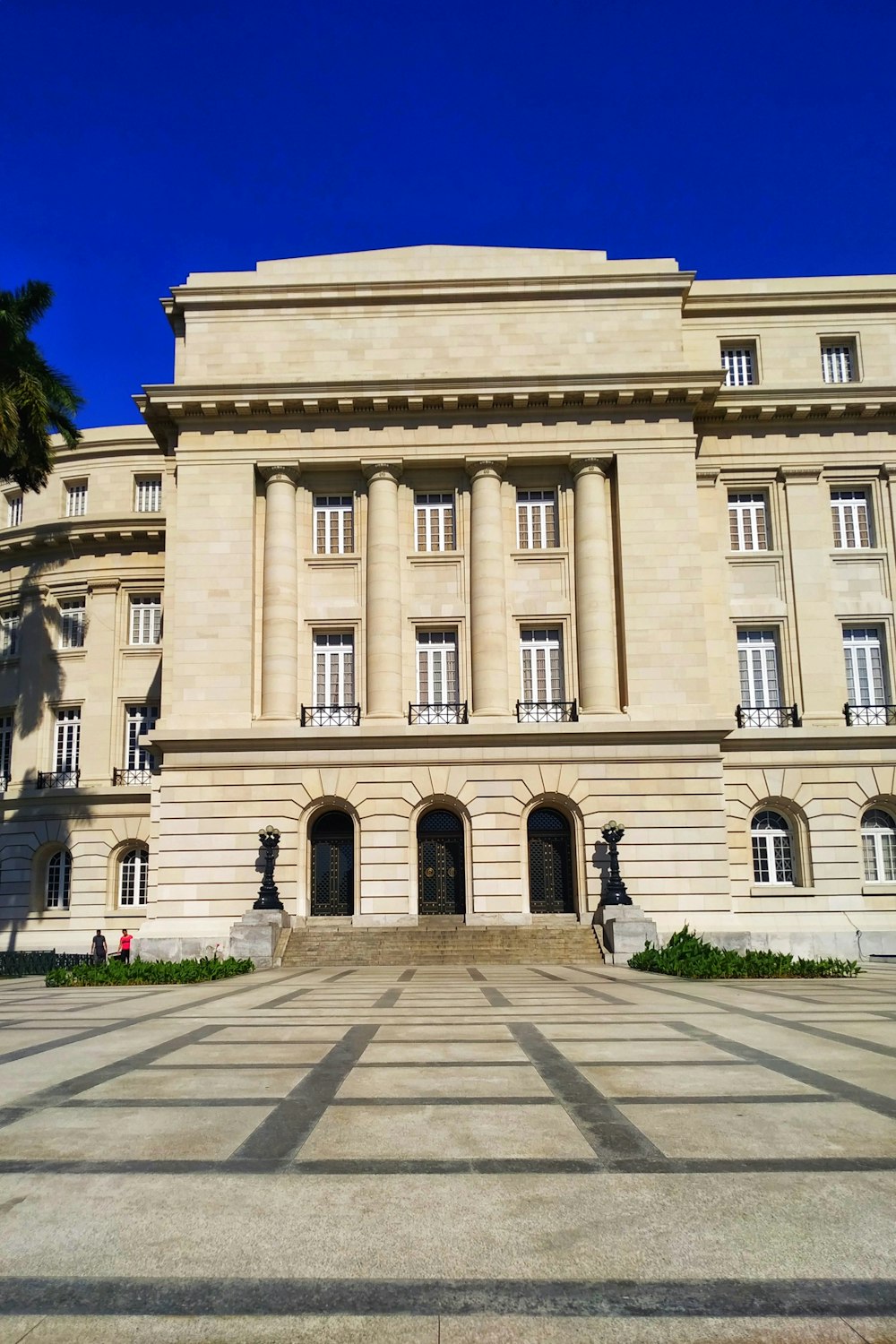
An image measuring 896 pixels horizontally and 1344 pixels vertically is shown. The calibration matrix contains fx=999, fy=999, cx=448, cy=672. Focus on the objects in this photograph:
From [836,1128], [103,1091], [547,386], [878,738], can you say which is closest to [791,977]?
[878,738]

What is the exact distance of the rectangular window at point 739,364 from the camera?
3359cm

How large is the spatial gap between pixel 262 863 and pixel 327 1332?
24009 mm

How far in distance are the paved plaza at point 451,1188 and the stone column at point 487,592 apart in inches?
735

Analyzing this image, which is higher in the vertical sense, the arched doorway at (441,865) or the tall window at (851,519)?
the tall window at (851,519)

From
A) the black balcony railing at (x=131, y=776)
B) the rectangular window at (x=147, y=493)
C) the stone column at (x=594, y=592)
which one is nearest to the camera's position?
the stone column at (x=594, y=592)

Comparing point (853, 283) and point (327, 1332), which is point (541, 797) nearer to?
point (853, 283)

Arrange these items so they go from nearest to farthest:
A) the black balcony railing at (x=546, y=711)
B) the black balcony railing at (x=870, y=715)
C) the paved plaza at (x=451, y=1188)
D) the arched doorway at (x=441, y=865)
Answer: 1. the paved plaza at (x=451, y=1188)
2. the arched doorway at (x=441, y=865)
3. the black balcony railing at (x=546, y=711)
4. the black balcony railing at (x=870, y=715)

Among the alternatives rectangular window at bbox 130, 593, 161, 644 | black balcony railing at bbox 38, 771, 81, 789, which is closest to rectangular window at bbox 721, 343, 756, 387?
rectangular window at bbox 130, 593, 161, 644

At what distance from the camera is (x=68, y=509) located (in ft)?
140

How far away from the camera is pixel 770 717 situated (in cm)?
3108

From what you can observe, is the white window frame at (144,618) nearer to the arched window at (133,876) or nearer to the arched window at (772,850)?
the arched window at (133,876)

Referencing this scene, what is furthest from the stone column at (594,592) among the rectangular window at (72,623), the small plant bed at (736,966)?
the rectangular window at (72,623)

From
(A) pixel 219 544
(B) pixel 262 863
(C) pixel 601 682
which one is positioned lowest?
(B) pixel 262 863

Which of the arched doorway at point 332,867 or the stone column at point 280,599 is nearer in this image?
the arched doorway at point 332,867
